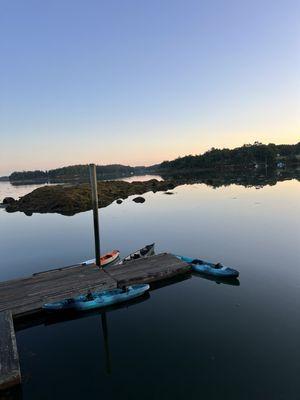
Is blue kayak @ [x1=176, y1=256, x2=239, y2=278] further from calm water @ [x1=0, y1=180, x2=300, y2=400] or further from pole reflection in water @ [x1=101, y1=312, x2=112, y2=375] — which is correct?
pole reflection in water @ [x1=101, y1=312, x2=112, y2=375]

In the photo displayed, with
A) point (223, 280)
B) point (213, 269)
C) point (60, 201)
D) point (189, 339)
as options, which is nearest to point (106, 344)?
point (189, 339)

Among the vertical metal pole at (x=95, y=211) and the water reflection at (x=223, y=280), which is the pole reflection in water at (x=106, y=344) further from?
the water reflection at (x=223, y=280)

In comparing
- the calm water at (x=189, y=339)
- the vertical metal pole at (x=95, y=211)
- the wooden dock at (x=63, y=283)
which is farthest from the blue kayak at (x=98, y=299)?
the vertical metal pole at (x=95, y=211)

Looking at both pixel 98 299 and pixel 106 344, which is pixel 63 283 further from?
pixel 106 344

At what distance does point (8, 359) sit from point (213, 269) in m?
13.2

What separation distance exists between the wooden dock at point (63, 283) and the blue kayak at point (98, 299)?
710 mm

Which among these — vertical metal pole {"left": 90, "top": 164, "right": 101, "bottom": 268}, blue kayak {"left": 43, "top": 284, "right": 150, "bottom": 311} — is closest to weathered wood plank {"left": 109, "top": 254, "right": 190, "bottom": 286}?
blue kayak {"left": 43, "top": 284, "right": 150, "bottom": 311}

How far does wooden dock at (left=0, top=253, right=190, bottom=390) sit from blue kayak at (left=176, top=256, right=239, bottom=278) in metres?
0.72

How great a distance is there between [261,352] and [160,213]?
35562 millimetres

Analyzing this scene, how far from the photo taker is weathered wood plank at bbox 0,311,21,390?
10.2 meters

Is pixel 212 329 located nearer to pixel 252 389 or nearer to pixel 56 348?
pixel 252 389

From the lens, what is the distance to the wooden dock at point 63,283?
14.1m

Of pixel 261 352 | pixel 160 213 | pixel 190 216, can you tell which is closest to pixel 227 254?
pixel 261 352

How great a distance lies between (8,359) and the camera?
1098 centimetres
